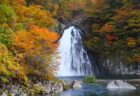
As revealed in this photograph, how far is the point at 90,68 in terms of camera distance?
3788 centimetres

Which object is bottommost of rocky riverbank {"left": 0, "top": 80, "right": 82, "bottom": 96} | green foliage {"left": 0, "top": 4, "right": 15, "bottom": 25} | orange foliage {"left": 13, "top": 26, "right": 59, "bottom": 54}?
rocky riverbank {"left": 0, "top": 80, "right": 82, "bottom": 96}

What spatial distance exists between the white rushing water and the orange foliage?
1771 centimetres

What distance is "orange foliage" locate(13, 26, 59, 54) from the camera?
16.0 metres

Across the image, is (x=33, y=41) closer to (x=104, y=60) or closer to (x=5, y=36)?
(x=5, y=36)

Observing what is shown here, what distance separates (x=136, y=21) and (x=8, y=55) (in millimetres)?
25540

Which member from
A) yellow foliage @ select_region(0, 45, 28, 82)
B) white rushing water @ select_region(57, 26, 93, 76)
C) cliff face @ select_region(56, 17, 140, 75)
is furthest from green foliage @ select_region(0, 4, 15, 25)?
cliff face @ select_region(56, 17, 140, 75)

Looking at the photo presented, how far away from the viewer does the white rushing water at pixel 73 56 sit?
1454 inches

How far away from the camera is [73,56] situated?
125ft

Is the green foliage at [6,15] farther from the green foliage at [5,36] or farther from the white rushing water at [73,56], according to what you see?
the white rushing water at [73,56]

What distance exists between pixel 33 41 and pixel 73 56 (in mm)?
21582

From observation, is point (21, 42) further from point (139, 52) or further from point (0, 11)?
point (139, 52)

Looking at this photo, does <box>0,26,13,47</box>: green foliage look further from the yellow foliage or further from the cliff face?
the cliff face

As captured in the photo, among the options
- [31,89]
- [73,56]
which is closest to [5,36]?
[31,89]

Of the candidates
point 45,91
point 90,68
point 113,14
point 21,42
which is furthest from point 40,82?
point 113,14
